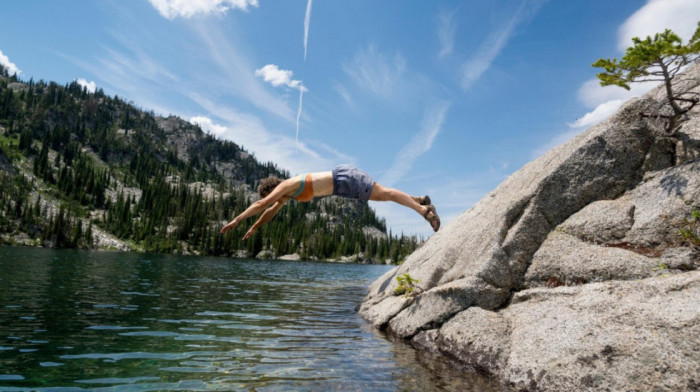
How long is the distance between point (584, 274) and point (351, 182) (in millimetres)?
5820

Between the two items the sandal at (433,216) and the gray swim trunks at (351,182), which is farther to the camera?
the sandal at (433,216)

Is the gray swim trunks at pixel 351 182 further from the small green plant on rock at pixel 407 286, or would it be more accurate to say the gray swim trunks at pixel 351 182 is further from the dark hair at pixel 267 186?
the small green plant on rock at pixel 407 286

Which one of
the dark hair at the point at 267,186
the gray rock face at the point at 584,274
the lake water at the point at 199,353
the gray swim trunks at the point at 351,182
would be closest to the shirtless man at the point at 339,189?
the gray swim trunks at the point at 351,182

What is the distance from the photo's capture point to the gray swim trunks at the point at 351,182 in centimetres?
1017

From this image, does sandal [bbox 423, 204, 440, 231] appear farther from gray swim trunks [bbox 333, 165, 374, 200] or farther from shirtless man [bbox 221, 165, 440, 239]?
gray swim trunks [bbox 333, 165, 374, 200]

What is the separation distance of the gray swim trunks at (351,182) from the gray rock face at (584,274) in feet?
9.35

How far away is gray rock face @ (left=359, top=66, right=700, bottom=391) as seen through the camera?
5078 mm

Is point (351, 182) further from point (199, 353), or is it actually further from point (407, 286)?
point (199, 353)

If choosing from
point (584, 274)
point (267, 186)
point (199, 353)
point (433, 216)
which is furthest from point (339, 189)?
point (584, 274)

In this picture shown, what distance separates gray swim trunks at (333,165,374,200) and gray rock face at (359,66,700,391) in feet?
9.35

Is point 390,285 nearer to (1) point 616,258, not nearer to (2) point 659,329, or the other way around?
(1) point 616,258

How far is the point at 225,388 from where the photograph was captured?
532cm

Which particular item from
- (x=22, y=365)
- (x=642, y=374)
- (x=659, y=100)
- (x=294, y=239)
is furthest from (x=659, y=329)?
(x=294, y=239)

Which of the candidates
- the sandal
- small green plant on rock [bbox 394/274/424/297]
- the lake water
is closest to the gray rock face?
small green plant on rock [bbox 394/274/424/297]
